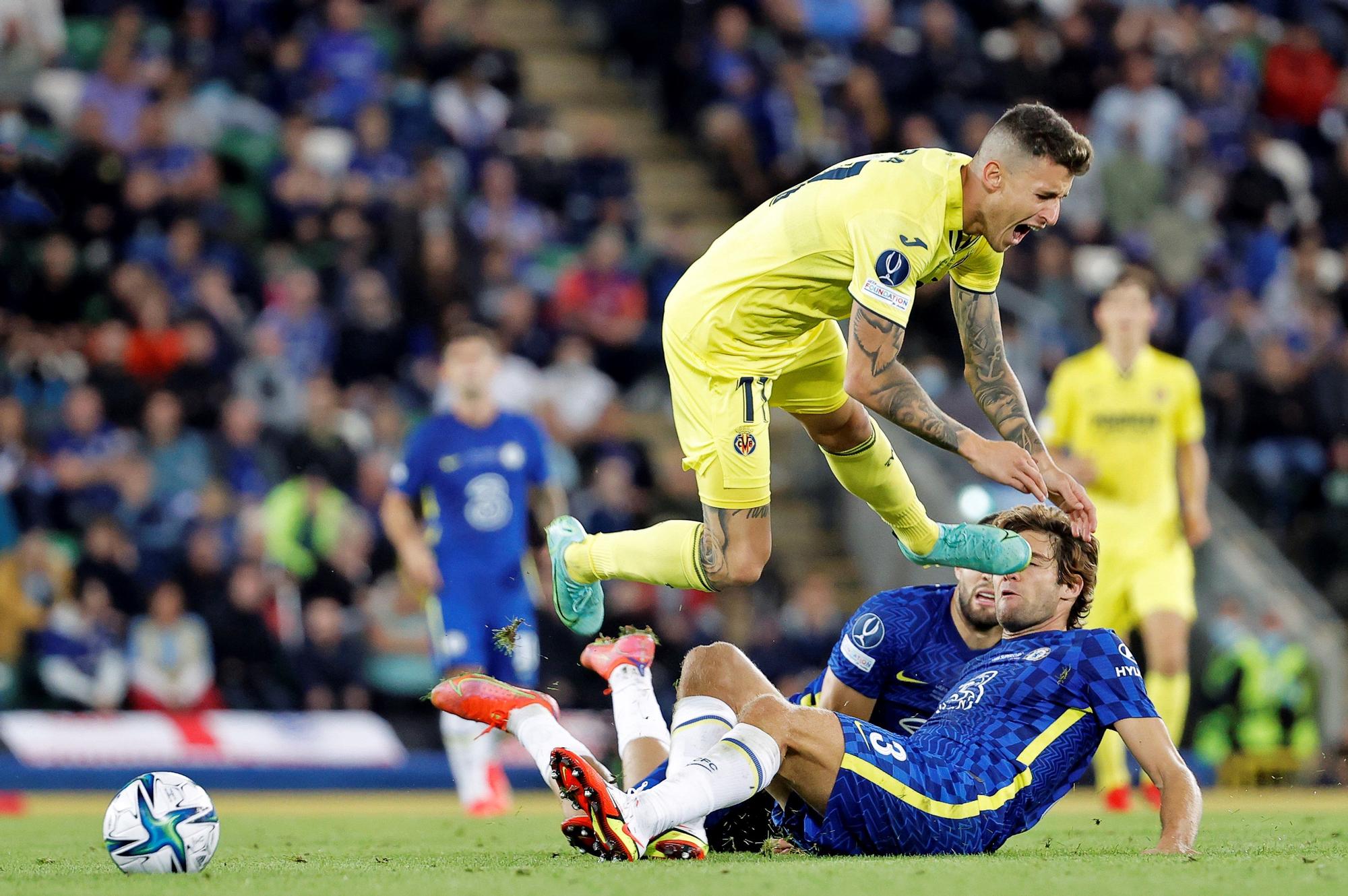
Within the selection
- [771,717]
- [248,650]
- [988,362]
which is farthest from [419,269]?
[771,717]

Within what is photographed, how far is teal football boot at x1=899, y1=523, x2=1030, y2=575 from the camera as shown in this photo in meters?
6.14

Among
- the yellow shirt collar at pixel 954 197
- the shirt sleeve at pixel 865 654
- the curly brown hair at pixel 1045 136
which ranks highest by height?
the curly brown hair at pixel 1045 136

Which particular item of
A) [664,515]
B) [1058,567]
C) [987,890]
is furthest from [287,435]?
[987,890]

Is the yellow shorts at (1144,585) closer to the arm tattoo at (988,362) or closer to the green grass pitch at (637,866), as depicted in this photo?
the green grass pitch at (637,866)

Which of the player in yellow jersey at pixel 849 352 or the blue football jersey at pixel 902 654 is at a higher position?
the player in yellow jersey at pixel 849 352

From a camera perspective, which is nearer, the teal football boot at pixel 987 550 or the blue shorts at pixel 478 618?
the teal football boot at pixel 987 550

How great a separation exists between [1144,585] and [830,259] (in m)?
4.67

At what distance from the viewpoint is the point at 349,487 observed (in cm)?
1361

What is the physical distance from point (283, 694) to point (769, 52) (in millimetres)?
8595

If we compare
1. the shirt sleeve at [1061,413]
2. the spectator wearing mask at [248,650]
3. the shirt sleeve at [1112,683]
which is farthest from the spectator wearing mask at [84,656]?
the shirt sleeve at [1112,683]

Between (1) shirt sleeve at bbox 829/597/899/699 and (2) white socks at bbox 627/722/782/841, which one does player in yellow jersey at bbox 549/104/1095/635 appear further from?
(2) white socks at bbox 627/722/782/841

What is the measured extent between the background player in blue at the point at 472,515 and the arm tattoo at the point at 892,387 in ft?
14.8

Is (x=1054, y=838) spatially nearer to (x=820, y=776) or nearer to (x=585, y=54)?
(x=820, y=776)

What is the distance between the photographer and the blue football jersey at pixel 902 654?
6484mm
